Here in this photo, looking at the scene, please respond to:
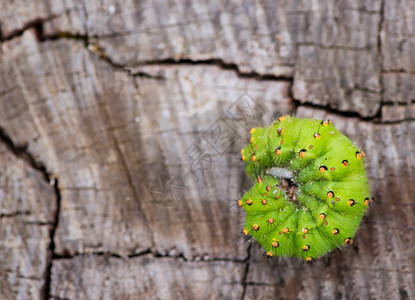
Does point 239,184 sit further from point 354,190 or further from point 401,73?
point 401,73

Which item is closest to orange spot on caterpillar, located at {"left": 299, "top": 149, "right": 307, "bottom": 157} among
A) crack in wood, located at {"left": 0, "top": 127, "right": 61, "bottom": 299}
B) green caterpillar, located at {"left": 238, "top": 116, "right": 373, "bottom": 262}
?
green caterpillar, located at {"left": 238, "top": 116, "right": 373, "bottom": 262}

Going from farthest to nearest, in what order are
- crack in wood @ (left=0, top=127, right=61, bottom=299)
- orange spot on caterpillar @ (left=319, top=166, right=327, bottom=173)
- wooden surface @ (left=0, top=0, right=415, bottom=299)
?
crack in wood @ (left=0, top=127, right=61, bottom=299)
wooden surface @ (left=0, top=0, right=415, bottom=299)
orange spot on caterpillar @ (left=319, top=166, right=327, bottom=173)

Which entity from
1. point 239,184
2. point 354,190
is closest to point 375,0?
point 354,190

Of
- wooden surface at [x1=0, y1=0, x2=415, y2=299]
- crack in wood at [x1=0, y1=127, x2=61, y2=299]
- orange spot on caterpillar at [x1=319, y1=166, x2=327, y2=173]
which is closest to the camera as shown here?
orange spot on caterpillar at [x1=319, y1=166, x2=327, y2=173]

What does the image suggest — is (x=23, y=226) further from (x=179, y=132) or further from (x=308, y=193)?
(x=308, y=193)

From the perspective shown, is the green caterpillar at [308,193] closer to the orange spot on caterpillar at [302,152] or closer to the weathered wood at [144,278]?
the orange spot on caterpillar at [302,152]

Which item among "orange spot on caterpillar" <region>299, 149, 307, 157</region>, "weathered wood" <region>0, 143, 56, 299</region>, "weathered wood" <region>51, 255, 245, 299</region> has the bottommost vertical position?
"weathered wood" <region>51, 255, 245, 299</region>

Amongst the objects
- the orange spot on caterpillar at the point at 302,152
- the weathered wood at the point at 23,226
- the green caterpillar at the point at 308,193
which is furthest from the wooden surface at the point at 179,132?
the orange spot on caterpillar at the point at 302,152

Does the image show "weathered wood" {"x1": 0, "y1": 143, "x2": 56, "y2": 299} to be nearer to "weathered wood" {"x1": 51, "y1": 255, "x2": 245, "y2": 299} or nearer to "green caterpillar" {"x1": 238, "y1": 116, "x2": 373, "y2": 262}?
"weathered wood" {"x1": 51, "y1": 255, "x2": 245, "y2": 299}
